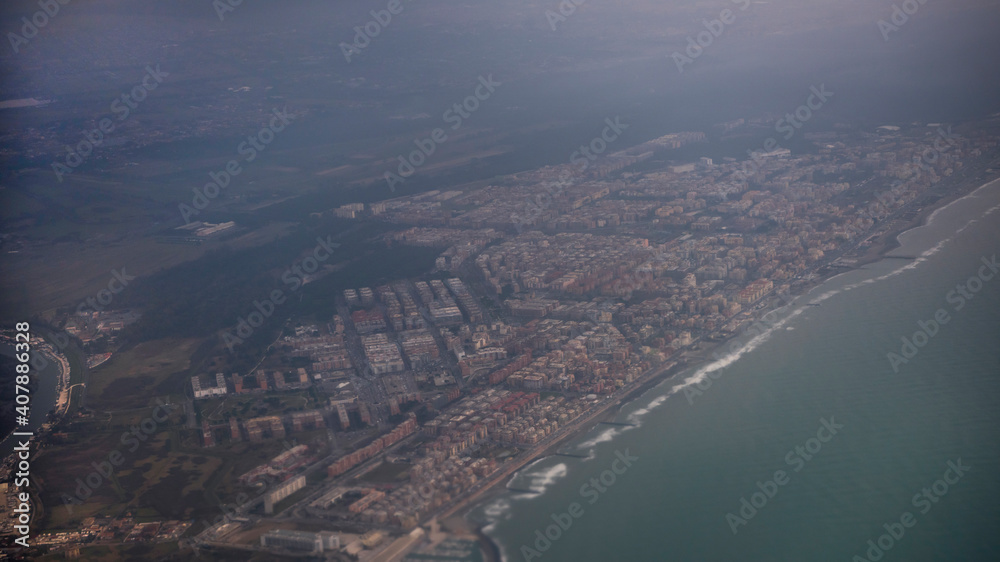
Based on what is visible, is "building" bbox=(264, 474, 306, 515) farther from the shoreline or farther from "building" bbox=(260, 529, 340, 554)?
the shoreline

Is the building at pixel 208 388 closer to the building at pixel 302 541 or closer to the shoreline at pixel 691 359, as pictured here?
the building at pixel 302 541

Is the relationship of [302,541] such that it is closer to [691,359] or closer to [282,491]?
[282,491]

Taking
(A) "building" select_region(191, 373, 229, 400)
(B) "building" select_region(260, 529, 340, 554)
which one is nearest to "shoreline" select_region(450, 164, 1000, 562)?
(B) "building" select_region(260, 529, 340, 554)

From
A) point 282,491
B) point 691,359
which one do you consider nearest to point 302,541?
point 282,491

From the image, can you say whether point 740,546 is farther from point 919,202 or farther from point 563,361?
point 919,202

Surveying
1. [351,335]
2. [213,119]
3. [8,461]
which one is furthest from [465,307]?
[213,119]

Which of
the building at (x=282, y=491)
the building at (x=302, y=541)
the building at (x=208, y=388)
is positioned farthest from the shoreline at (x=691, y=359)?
the building at (x=208, y=388)
